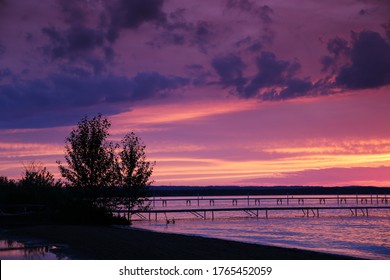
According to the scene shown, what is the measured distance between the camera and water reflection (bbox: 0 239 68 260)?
66.6 ft

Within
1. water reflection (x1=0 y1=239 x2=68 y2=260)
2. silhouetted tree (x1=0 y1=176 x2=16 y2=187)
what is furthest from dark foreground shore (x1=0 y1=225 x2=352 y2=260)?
silhouetted tree (x1=0 y1=176 x2=16 y2=187)

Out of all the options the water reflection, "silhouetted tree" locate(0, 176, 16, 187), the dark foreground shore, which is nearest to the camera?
the water reflection

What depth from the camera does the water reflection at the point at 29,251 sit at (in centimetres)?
2030

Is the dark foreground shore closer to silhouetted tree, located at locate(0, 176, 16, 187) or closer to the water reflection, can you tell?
the water reflection

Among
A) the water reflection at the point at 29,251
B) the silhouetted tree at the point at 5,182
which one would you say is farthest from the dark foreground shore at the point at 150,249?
the silhouetted tree at the point at 5,182

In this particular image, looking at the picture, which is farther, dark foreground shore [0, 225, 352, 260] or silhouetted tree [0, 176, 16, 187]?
silhouetted tree [0, 176, 16, 187]

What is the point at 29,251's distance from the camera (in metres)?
22.2

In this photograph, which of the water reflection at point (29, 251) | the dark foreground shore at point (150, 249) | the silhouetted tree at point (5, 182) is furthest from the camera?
the silhouetted tree at point (5, 182)

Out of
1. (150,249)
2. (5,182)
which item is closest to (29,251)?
(150,249)

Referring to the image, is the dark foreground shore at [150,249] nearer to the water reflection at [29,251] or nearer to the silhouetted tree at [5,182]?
the water reflection at [29,251]

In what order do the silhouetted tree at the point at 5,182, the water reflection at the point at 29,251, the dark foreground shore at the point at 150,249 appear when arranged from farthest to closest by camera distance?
the silhouetted tree at the point at 5,182 → the dark foreground shore at the point at 150,249 → the water reflection at the point at 29,251
